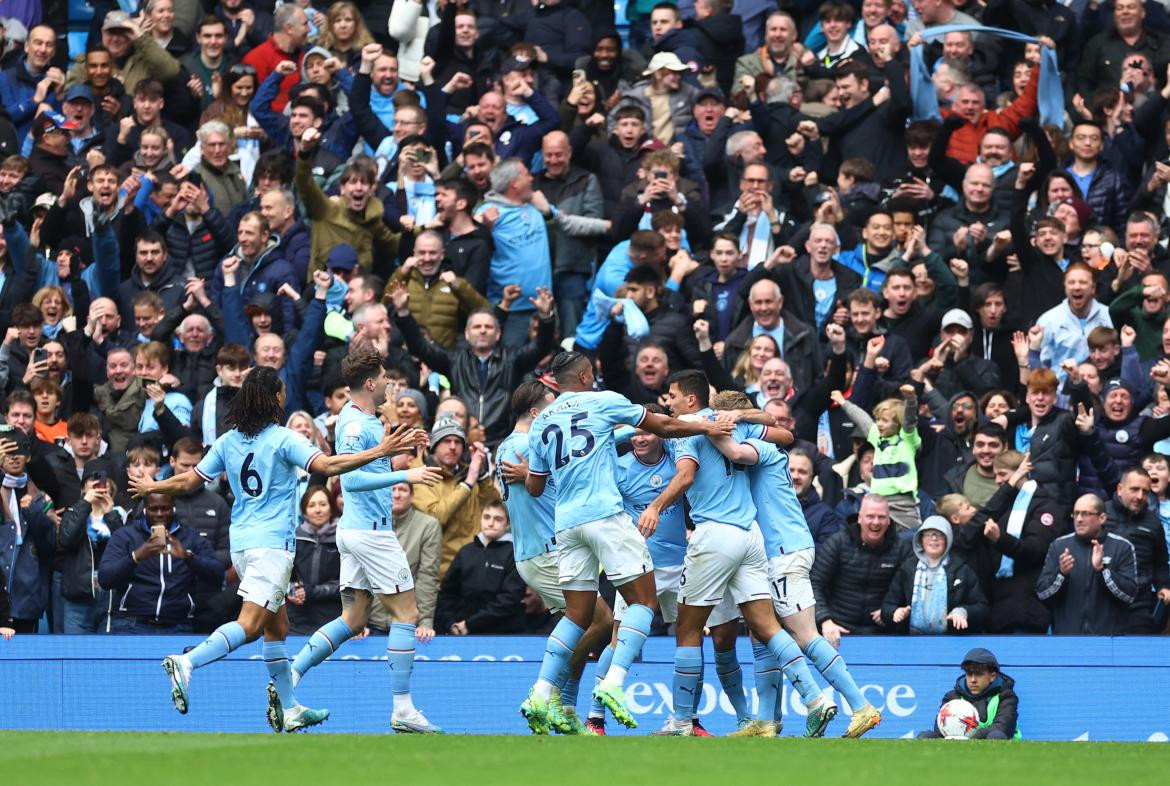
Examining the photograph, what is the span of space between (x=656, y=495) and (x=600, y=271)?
204 inches

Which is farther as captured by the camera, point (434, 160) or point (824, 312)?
point (434, 160)

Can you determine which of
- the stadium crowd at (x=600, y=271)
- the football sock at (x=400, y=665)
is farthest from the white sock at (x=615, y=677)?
the stadium crowd at (x=600, y=271)

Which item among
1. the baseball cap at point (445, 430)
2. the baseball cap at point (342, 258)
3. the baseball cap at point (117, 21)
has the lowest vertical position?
the baseball cap at point (445, 430)

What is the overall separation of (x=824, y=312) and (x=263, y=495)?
283 inches

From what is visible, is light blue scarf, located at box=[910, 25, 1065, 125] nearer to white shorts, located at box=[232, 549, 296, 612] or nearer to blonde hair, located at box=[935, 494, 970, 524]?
blonde hair, located at box=[935, 494, 970, 524]

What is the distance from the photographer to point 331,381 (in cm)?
1867

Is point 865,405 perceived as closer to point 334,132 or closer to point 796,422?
point 796,422

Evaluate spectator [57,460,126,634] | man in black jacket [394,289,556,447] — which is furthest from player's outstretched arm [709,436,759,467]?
spectator [57,460,126,634]

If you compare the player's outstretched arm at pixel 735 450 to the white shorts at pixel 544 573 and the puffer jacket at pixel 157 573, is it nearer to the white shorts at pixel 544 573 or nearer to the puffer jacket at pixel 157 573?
the white shorts at pixel 544 573

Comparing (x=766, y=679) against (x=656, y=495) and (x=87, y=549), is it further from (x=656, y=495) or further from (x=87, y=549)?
(x=87, y=549)

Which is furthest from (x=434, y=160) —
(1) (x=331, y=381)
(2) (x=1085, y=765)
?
(2) (x=1085, y=765)

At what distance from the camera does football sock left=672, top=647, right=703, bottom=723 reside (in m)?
13.8

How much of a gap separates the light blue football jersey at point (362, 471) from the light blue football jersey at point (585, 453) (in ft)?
3.99

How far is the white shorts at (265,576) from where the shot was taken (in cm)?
1353
